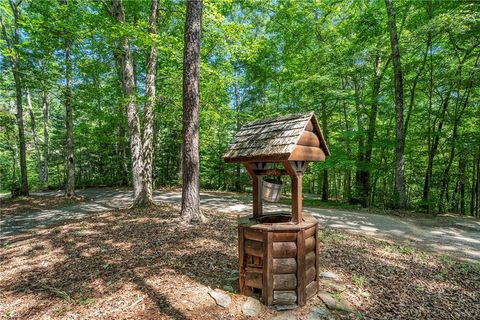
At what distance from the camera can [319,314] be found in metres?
2.92

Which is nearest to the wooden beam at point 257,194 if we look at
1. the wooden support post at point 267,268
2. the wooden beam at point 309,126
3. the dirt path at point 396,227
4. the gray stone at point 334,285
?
the wooden support post at point 267,268

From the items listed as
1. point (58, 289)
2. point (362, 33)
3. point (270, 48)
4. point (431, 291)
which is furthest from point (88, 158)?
point (431, 291)

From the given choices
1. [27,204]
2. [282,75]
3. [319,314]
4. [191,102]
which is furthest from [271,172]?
[27,204]

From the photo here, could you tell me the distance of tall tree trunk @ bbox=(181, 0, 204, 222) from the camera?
19.8ft

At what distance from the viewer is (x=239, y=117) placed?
51.1 feet

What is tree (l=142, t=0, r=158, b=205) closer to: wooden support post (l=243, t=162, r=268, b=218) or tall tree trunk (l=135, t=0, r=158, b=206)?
tall tree trunk (l=135, t=0, r=158, b=206)

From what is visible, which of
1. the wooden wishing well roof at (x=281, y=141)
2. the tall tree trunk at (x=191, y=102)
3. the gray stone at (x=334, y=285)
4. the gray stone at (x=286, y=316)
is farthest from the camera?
the tall tree trunk at (x=191, y=102)

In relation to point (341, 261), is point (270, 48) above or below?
above

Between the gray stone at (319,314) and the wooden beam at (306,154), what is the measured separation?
73.6 inches

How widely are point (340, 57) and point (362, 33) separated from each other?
1.39m

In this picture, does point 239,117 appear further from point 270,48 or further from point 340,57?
point 340,57

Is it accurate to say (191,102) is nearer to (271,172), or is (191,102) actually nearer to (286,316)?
(271,172)

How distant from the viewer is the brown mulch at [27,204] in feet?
32.3

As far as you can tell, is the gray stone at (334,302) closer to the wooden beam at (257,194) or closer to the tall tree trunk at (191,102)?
the wooden beam at (257,194)
